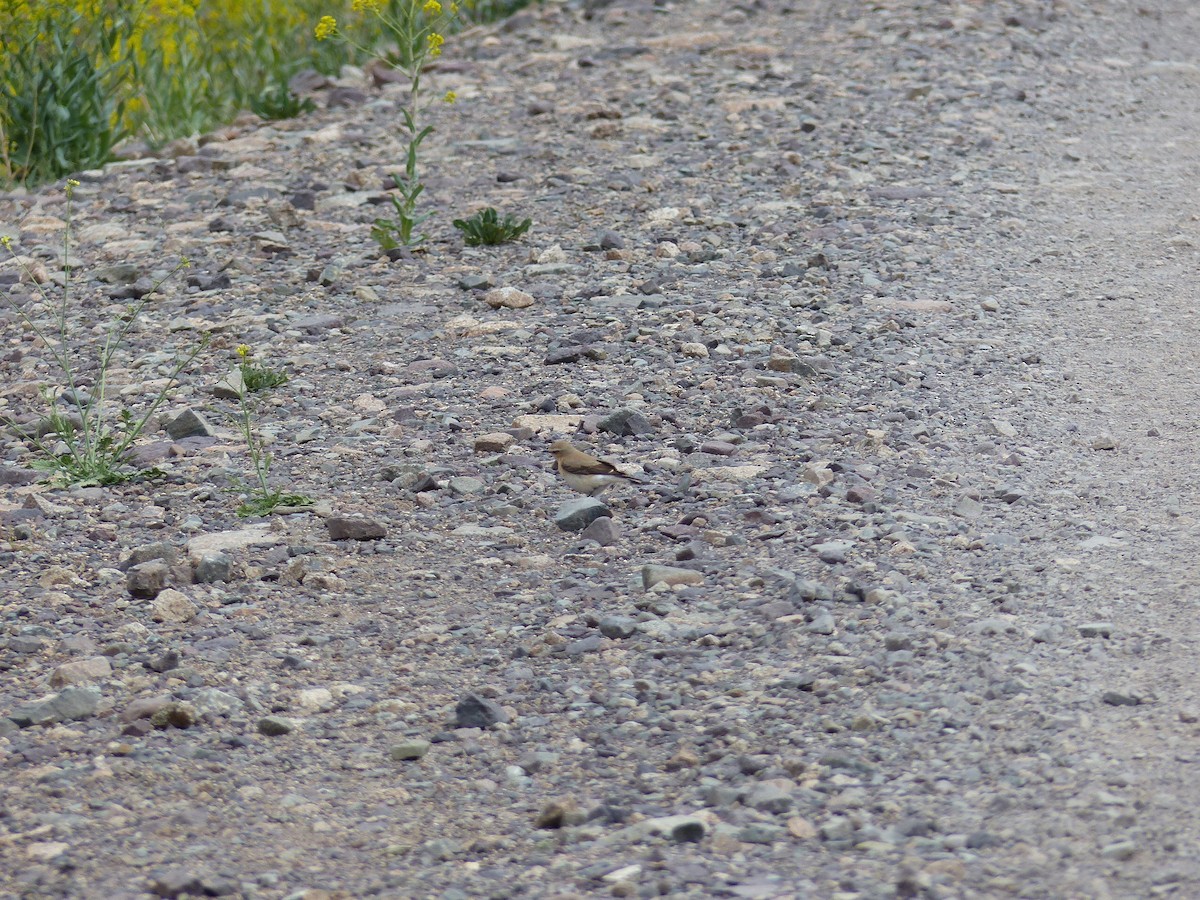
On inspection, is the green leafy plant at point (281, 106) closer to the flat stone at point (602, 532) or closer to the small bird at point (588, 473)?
the small bird at point (588, 473)

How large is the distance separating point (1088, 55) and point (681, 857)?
250 inches

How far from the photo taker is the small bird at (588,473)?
3742 millimetres

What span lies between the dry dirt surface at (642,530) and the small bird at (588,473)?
69 millimetres

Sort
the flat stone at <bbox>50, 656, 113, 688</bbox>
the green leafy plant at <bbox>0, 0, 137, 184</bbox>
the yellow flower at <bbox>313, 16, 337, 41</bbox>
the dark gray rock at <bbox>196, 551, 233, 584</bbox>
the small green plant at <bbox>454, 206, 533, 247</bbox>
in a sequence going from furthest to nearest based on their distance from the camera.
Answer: the green leafy plant at <bbox>0, 0, 137, 184</bbox>
the small green plant at <bbox>454, 206, 533, 247</bbox>
the yellow flower at <bbox>313, 16, 337, 41</bbox>
the dark gray rock at <bbox>196, 551, 233, 584</bbox>
the flat stone at <bbox>50, 656, 113, 688</bbox>

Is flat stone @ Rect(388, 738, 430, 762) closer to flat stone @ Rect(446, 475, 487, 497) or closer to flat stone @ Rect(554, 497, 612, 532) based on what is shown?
flat stone @ Rect(554, 497, 612, 532)

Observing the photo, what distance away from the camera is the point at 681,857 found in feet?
7.93

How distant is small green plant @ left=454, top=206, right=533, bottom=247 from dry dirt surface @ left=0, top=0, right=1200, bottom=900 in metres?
0.11

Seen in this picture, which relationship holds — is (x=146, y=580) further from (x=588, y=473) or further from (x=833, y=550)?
(x=833, y=550)

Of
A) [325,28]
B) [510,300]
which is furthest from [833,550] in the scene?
[325,28]

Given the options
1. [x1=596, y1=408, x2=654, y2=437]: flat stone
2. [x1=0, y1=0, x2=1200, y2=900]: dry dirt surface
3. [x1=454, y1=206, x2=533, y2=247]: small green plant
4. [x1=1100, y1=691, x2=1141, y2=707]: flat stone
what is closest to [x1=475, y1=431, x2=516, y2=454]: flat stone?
[x1=0, y1=0, x2=1200, y2=900]: dry dirt surface

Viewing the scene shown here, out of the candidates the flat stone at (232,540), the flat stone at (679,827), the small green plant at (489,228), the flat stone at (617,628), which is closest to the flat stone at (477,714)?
the flat stone at (617,628)

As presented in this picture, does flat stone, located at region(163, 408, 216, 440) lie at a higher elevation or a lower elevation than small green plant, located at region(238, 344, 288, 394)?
lower

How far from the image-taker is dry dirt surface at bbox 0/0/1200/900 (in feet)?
8.25

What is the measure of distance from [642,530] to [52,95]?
14.1 feet
